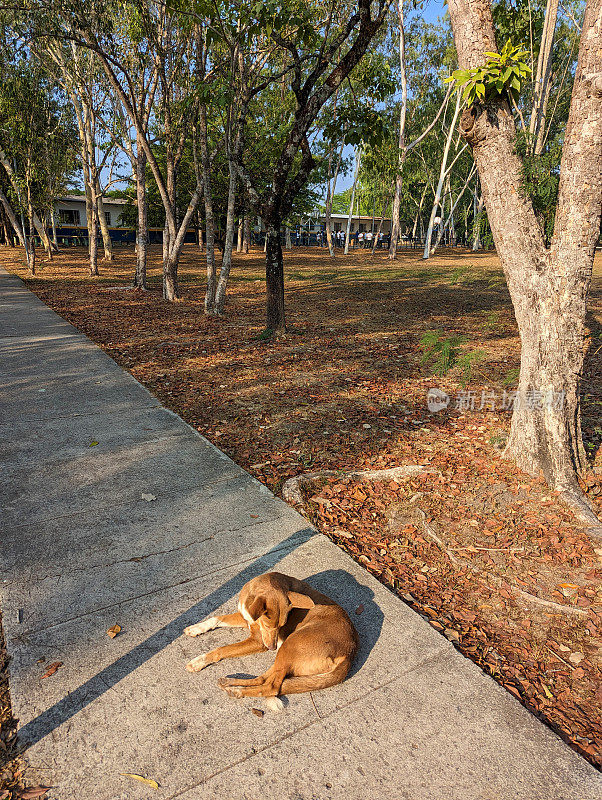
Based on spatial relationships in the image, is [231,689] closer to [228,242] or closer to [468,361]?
[468,361]

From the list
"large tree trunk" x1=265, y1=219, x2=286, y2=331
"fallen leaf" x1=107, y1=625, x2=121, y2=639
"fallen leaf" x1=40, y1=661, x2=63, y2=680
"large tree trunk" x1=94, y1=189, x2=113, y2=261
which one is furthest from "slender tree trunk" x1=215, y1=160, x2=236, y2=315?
"large tree trunk" x1=94, y1=189, x2=113, y2=261

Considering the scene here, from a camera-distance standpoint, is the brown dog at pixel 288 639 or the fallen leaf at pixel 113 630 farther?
the fallen leaf at pixel 113 630

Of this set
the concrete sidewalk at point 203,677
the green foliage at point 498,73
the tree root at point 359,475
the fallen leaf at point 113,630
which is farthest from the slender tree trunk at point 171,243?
the fallen leaf at point 113,630

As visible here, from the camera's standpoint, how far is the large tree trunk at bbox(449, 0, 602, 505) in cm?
369

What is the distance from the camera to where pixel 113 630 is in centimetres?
269

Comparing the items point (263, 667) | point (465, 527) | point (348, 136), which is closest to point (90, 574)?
point (263, 667)

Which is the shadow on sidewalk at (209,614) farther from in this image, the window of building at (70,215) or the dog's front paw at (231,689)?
the window of building at (70,215)

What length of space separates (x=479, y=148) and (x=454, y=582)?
10.5ft

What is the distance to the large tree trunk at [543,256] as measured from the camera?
145 inches

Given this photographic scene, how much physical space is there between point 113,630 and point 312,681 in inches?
42.4

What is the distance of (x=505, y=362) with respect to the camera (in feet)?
26.0

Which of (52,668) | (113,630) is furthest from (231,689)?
(52,668)

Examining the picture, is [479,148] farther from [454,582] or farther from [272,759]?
[272,759]

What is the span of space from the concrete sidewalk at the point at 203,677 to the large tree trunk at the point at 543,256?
1936 millimetres
